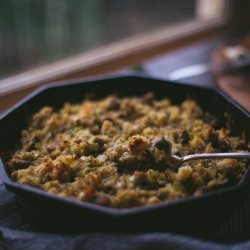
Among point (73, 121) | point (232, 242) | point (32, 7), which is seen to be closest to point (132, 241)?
point (232, 242)

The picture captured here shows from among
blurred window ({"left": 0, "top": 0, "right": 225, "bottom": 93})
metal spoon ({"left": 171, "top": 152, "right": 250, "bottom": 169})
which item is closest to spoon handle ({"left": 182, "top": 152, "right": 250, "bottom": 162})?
metal spoon ({"left": 171, "top": 152, "right": 250, "bottom": 169})

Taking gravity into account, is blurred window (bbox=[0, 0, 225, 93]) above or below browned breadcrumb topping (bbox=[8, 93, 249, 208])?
above

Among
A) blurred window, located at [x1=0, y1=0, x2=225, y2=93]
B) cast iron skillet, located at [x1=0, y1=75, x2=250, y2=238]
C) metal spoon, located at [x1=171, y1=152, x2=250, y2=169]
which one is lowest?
cast iron skillet, located at [x1=0, y1=75, x2=250, y2=238]

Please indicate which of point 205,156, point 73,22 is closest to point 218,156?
point 205,156

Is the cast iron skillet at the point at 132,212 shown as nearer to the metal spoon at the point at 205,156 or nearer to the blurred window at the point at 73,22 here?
the metal spoon at the point at 205,156

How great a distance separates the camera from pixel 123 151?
1058 mm

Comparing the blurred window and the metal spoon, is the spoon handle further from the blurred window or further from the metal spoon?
the blurred window

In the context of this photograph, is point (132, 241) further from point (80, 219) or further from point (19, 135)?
point (19, 135)

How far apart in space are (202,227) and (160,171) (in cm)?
17

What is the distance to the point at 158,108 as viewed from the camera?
1397 mm

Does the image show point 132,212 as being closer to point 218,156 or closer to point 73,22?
point 218,156

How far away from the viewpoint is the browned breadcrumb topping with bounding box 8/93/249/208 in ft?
3.15

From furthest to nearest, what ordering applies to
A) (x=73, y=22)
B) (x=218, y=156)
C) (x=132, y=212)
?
1. (x=73, y=22)
2. (x=218, y=156)
3. (x=132, y=212)

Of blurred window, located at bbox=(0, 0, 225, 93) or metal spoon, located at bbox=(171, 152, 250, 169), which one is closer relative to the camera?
metal spoon, located at bbox=(171, 152, 250, 169)
